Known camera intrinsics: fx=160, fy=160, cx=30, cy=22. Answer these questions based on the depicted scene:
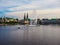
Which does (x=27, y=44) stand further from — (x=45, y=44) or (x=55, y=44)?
(x=55, y=44)

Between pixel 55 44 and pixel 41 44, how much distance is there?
27.4 inches

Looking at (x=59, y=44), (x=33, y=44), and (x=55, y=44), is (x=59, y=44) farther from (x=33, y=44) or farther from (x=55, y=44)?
(x=33, y=44)

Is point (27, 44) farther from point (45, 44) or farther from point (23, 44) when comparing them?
point (45, 44)

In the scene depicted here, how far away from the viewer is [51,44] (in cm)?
796

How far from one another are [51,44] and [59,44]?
1.29ft

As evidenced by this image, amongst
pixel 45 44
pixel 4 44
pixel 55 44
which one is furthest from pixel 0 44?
pixel 55 44

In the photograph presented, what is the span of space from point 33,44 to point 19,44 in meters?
0.69

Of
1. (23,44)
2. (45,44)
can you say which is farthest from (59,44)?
(23,44)

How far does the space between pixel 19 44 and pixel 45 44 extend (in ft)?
4.20

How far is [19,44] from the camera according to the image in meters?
7.84

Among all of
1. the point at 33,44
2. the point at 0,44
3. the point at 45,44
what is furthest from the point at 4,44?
the point at 45,44

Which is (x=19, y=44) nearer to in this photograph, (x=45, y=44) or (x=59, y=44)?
(x=45, y=44)

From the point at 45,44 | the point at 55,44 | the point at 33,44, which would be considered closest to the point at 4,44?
the point at 33,44

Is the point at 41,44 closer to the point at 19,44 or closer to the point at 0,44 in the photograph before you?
the point at 19,44
